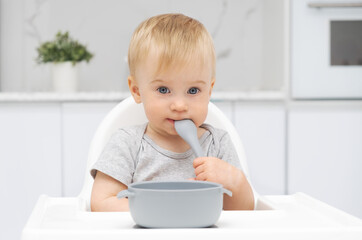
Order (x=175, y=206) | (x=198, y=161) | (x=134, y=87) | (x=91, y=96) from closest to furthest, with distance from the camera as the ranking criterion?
1. (x=175, y=206)
2. (x=198, y=161)
3. (x=134, y=87)
4. (x=91, y=96)

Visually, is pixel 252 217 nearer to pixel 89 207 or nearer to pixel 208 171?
pixel 208 171

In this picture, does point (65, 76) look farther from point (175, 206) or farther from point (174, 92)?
point (175, 206)

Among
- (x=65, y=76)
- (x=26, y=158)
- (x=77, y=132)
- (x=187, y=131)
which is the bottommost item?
(x=26, y=158)

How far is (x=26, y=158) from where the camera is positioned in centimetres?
196

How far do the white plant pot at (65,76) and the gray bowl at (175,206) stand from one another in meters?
1.64

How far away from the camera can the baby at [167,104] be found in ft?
2.72

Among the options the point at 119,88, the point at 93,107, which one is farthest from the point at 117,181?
the point at 119,88

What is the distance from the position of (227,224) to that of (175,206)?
10 centimetres

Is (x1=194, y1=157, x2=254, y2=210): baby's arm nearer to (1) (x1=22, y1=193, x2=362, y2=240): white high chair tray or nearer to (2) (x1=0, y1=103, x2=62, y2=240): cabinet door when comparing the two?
(1) (x1=22, y1=193, x2=362, y2=240): white high chair tray

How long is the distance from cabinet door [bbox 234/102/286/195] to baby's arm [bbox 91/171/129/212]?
1123 millimetres

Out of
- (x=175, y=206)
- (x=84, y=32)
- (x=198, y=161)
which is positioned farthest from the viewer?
(x=84, y=32)

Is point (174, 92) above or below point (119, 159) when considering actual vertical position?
above

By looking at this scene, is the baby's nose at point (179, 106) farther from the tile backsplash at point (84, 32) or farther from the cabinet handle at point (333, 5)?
the tile backsplash at point (84, 32)

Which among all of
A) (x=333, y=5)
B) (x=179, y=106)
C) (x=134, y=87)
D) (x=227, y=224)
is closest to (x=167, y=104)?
(x=179, y=106)
